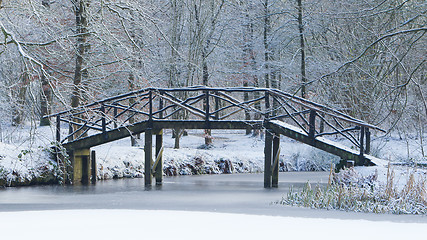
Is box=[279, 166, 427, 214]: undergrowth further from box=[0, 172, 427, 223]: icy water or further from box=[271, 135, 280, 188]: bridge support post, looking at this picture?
box=[271, 135, 280, 188]: bridge support post

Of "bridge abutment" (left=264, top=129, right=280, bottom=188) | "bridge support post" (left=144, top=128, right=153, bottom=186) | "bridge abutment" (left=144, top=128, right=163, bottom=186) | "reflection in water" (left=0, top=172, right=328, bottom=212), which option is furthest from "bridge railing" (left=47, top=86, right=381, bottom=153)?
"reflection in water" (left=0, top=172, right=328, bottom=212)

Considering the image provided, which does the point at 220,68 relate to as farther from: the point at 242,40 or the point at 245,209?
the point at 245,209

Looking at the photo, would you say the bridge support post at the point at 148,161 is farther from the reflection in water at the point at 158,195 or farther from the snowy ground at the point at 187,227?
the snowy ground at the point at 187,227

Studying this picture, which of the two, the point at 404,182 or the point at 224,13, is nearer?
the point at 404,182

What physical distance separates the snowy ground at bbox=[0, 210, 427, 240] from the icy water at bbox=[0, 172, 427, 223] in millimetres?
1066

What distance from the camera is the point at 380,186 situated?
1184cm

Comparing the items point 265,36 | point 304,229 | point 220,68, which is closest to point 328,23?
point 265,36

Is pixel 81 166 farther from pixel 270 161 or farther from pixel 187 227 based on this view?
pixel 187 227

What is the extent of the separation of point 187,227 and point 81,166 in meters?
11.8

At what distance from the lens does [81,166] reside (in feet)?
65.0

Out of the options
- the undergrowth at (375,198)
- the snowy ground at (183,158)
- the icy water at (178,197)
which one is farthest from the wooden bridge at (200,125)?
the undergrowth at (375,198)

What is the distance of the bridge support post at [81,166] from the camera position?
1936cm

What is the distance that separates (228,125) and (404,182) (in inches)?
255

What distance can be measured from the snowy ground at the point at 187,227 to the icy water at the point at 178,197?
3.50 feet
